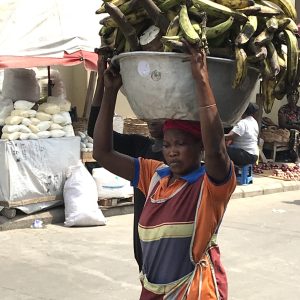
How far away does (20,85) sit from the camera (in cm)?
788

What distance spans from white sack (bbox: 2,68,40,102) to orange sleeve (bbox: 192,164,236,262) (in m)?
5.93

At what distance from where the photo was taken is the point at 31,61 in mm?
7160

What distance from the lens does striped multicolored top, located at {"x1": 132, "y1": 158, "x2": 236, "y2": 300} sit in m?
2.28

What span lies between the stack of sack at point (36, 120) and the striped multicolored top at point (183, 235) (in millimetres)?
5321

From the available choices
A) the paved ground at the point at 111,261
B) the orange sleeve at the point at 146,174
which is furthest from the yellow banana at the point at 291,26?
the paved ground at the point at 111,261

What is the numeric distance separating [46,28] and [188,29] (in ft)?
19.1

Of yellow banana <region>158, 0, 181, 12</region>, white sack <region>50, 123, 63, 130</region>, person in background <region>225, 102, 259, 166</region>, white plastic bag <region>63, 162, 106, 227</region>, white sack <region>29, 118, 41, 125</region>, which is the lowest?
white plastic bag <region>63, 162, 106, 227</region>

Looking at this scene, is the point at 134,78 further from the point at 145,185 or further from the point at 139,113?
the point at 145,185

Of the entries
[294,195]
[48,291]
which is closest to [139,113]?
[48,291]

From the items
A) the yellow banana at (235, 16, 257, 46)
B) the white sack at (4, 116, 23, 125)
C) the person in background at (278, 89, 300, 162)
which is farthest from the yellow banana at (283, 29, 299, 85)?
the person in background at (278, 89, 300, 162)

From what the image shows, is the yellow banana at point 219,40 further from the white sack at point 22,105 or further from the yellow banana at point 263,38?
the white sack at point 22,105

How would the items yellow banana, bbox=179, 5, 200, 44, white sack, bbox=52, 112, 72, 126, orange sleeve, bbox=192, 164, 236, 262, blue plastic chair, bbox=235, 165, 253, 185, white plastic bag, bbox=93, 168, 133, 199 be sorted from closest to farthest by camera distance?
yellow banana, bbox=179, 5, 200, 44, orange sleeve, bbox=192, 164, 236, 262, white sack, bbox=52, 112, 72, 126, white plastic bag, bbox=93, 168, 133, 199, blue plastic chair, bbox=235, 165, 253, 185

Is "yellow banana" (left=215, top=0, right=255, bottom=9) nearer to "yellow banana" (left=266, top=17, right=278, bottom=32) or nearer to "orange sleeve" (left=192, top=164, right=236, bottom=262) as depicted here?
"yellow banana" (left=266, top=17, right=278, bottom=32)

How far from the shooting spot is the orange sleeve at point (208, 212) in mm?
2250
